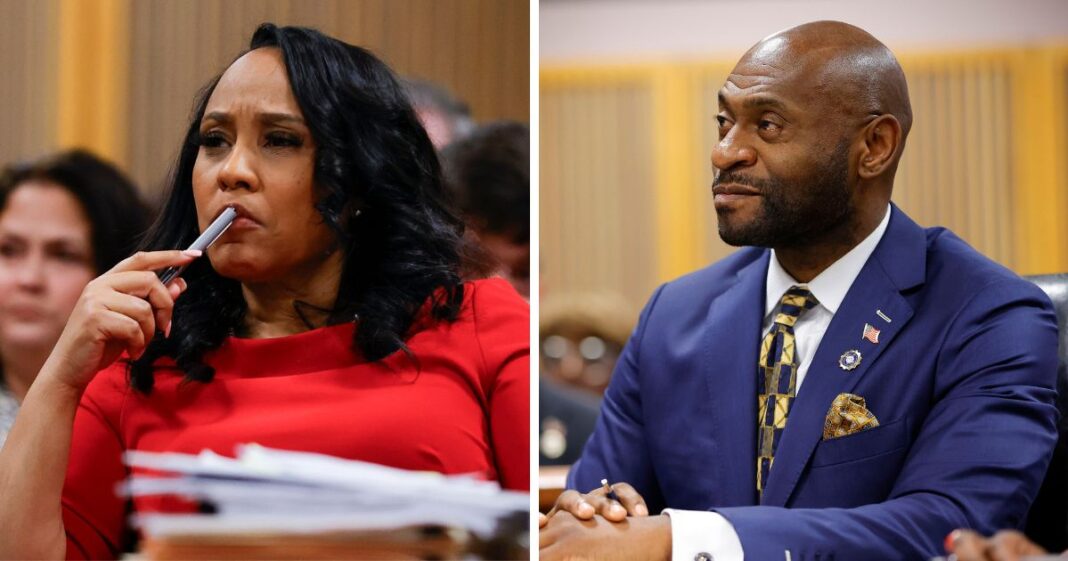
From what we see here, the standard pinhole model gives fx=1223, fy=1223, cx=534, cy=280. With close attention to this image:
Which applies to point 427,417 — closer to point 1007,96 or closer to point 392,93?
point 392,93

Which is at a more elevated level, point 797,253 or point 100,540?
point 797,253

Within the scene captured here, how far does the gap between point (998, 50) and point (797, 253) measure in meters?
3.33

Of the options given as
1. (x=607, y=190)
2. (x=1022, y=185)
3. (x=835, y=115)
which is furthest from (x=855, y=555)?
(x=607, y=190)

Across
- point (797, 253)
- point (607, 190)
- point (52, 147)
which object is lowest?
point (607, 190)

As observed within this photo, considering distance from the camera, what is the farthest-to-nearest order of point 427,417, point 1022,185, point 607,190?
1. point 607,190
2. point 1022,185
3. point 427,417

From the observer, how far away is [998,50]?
4.75m

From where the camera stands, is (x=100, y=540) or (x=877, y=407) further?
(x=877, y=407)

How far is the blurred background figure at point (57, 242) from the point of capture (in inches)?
64.0

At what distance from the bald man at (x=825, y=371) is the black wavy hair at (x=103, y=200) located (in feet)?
2.25

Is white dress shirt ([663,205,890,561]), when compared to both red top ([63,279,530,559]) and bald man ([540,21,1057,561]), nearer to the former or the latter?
bald man ([540,21,1057,561])

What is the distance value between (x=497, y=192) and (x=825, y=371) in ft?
1.78

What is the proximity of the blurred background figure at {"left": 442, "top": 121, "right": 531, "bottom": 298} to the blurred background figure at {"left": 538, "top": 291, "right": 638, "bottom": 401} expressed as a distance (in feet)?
9.34

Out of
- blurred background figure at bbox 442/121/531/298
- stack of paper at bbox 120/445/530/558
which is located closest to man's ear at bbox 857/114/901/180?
blurred background figure at bbox 442/121/531/298

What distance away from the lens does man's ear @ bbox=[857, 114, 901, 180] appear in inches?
70.1
